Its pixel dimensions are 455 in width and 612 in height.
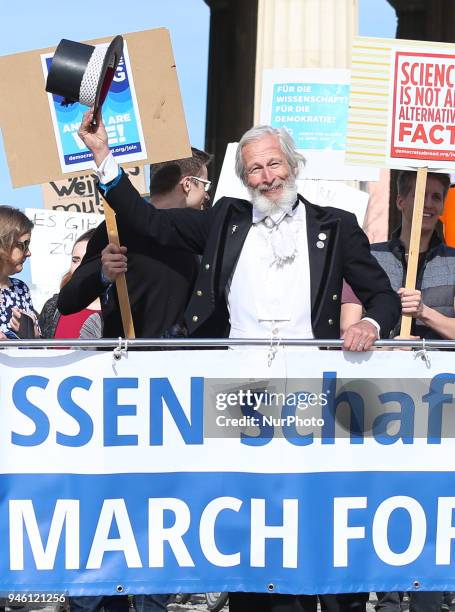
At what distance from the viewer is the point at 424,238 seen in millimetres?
6035

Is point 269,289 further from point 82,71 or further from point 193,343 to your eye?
point 82,71

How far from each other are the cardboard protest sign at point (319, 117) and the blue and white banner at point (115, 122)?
4.67 m

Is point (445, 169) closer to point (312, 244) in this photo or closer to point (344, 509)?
point (312, 244)

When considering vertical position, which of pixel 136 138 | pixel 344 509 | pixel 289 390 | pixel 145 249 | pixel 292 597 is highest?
pixel 136 138

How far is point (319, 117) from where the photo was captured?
10742mm

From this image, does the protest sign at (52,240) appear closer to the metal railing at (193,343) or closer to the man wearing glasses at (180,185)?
the man wearing glasses at (180,185)

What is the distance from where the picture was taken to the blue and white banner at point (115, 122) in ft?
19.4

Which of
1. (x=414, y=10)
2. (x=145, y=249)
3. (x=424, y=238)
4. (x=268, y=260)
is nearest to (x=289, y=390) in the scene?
(x=268, y=260)

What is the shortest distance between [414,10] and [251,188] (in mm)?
22652

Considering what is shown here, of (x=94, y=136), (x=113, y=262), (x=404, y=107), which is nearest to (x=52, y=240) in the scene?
(x=404, y=107)

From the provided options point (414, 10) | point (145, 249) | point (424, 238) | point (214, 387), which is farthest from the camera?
point (414, 10)

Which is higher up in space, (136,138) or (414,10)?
(414,10)

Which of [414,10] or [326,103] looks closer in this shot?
[326,103]

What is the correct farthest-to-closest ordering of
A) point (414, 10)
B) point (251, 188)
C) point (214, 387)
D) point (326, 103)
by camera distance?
1. point (414, 10)
2. point (326, 103)
3. point (251, 188)
4. point (214, 387)
